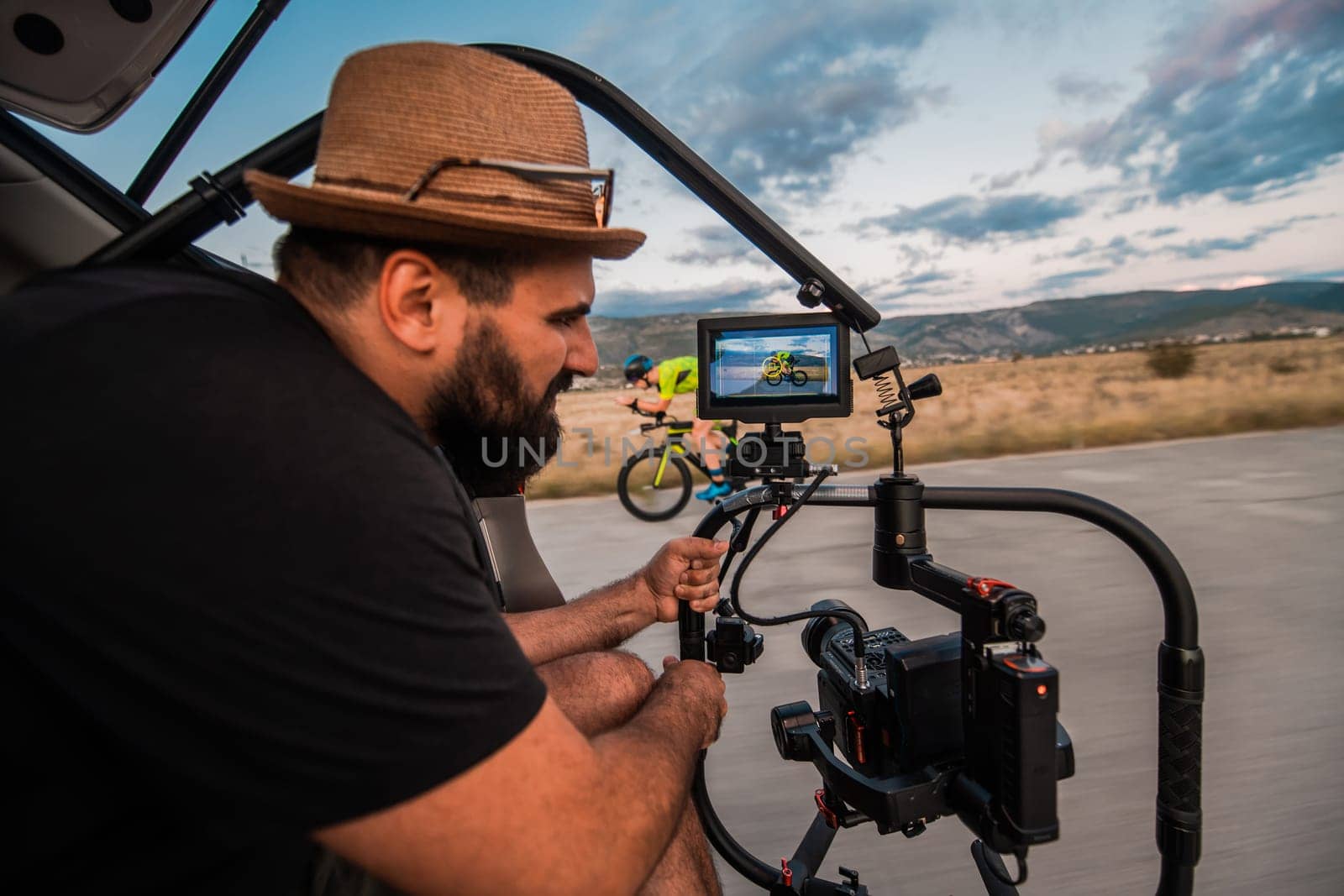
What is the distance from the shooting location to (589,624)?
1786 millimetres

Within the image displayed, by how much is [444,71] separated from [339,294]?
34 cm

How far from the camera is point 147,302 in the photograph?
76 centimetres

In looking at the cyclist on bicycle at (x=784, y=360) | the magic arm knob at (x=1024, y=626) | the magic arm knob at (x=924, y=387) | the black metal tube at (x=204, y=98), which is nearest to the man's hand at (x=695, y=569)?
the cyclist on bicycle at (x=784, y=360)

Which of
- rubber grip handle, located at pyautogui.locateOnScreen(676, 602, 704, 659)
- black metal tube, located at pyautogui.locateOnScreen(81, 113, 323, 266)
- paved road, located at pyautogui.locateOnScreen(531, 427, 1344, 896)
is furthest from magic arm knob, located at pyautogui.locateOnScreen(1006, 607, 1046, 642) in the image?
black metal tube, located at pyautogui.locateOnScreen(81, 113, 323, 266)

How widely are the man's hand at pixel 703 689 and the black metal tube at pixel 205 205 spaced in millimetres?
1204

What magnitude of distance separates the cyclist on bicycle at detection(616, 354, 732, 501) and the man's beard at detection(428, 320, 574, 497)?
550 cm

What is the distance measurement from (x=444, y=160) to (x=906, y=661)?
1.03 meters

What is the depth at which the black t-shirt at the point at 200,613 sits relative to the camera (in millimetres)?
636

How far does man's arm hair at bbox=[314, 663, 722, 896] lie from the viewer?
2.26ft

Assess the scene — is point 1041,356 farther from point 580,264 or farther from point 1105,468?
point 580,264

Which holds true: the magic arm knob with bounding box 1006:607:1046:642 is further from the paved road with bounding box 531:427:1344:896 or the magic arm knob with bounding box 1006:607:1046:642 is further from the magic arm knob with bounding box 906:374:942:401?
the paved road with bounding box 531:427:1344:896

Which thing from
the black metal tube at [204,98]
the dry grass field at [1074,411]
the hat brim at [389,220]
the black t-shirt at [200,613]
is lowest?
the dry grass field at [1074,411]

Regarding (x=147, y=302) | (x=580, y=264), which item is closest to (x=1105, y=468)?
(x=580, y=264)

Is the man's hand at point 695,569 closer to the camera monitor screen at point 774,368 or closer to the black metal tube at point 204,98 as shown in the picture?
the camera monitor screen at point 774,368
